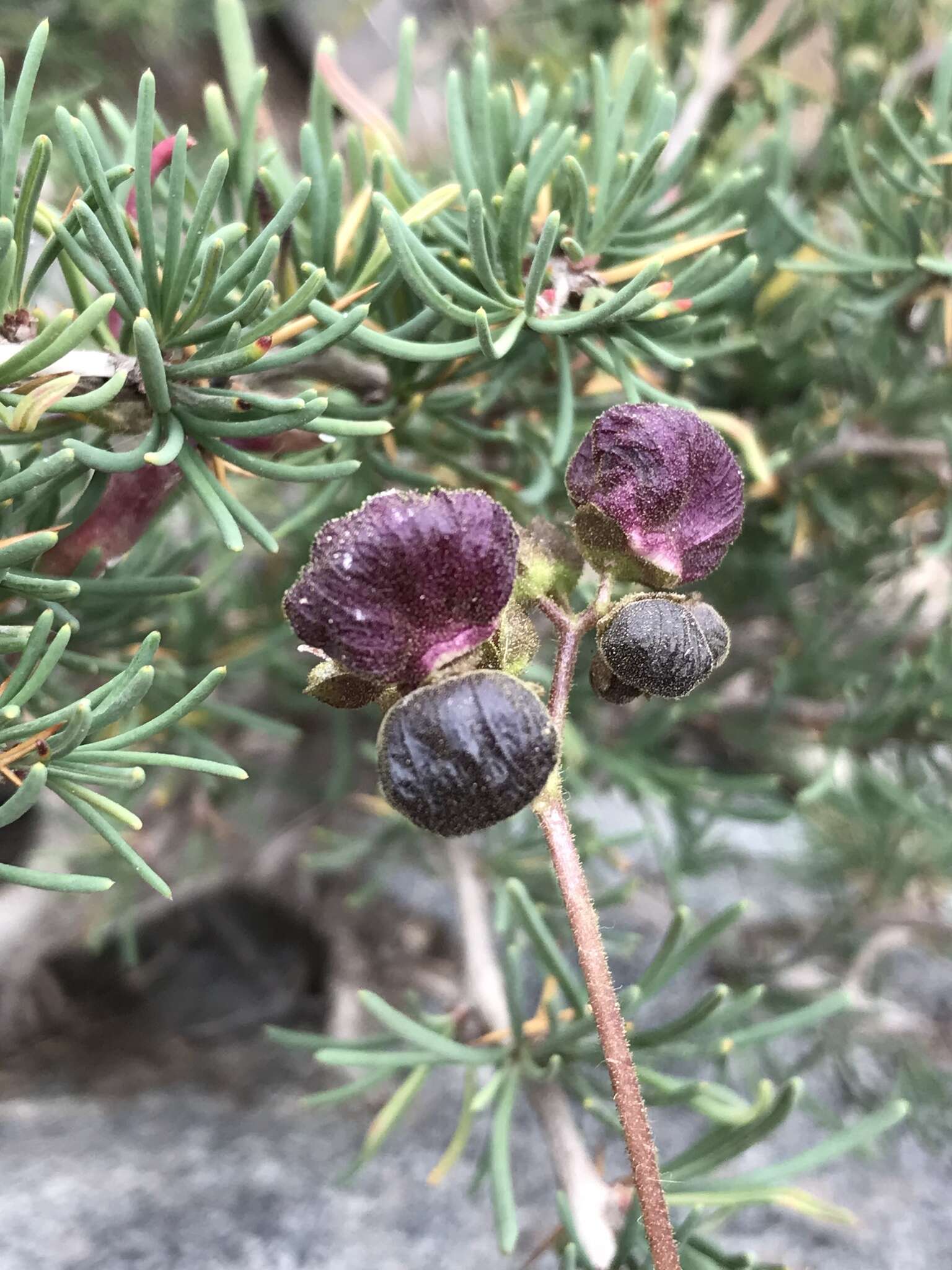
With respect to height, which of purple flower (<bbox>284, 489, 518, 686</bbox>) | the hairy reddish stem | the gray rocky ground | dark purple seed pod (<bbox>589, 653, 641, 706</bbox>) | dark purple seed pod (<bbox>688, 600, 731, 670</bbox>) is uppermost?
purple flower (<bbox>284, 489, 518, 686</bbox>)

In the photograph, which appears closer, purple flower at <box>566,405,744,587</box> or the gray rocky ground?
purple flower at <box>566,405,744,587</box>

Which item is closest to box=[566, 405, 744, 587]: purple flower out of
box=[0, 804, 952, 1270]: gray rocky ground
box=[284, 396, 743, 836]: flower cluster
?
box=[284, 396, 743, 836]: flower cluster

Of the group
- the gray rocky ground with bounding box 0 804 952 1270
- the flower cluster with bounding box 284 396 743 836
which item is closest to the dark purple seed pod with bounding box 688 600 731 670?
the flower cluster with bounding box 284 396 743 836

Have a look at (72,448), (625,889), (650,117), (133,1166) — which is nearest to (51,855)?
(133,1166)

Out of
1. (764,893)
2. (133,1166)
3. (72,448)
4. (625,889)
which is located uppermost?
(72,448)

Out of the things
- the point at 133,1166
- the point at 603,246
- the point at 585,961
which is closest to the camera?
the point at 585,961

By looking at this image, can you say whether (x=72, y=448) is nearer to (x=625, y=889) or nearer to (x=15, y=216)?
(x=15, y=216)

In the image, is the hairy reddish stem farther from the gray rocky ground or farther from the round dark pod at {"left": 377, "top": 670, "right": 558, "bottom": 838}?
the gray rocky ground

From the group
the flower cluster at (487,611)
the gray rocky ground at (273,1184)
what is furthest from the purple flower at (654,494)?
the gray rocky ground at (273,1184)

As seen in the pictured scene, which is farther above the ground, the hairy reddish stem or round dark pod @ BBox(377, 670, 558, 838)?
round dark pod @ BBox(377, 670, 558, 838)
